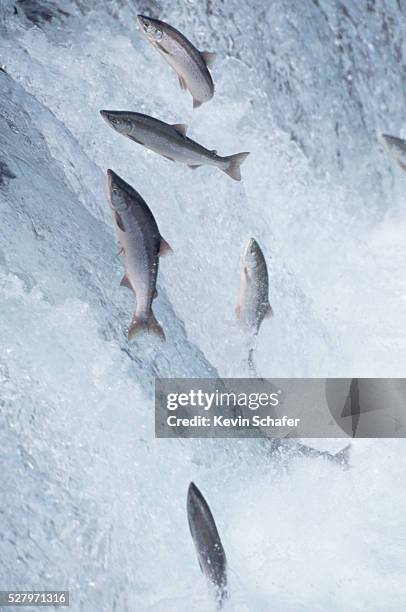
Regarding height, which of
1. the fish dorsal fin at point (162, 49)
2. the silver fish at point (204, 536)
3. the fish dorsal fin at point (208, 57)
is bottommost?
the silver fish at point (204, 536)

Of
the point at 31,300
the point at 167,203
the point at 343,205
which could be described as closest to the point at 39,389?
the point at 31,300

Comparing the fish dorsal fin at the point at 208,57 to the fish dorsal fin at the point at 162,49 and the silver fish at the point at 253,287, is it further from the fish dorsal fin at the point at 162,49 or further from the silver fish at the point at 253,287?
the silver fish at the point at 253,287

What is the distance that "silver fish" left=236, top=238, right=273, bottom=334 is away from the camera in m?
1.23

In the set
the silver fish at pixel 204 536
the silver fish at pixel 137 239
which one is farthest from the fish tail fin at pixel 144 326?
the silver fish at pixel 204 536

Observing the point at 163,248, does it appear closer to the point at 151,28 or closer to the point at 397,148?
the point at 151,28

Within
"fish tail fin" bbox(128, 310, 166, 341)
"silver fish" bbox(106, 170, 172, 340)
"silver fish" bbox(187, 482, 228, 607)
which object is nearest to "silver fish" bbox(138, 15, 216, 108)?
"silver fish" bbox(106, 170, 172, 340)

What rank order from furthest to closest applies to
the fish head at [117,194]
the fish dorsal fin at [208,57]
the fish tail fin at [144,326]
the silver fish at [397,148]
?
the silver fish at [397,148], the fish dorsal fin at [208,57], the fish tail fin at [144,326], the fish head at [117,194]

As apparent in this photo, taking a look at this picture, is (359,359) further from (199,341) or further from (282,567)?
(282,567)

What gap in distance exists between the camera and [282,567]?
134 centimetres

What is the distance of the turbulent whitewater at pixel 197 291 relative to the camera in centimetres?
114

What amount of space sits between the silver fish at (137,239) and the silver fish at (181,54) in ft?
1.07

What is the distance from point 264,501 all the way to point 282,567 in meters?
0.12

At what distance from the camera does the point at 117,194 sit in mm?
1090

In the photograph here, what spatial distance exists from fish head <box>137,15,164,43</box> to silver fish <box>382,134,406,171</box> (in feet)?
2.15
